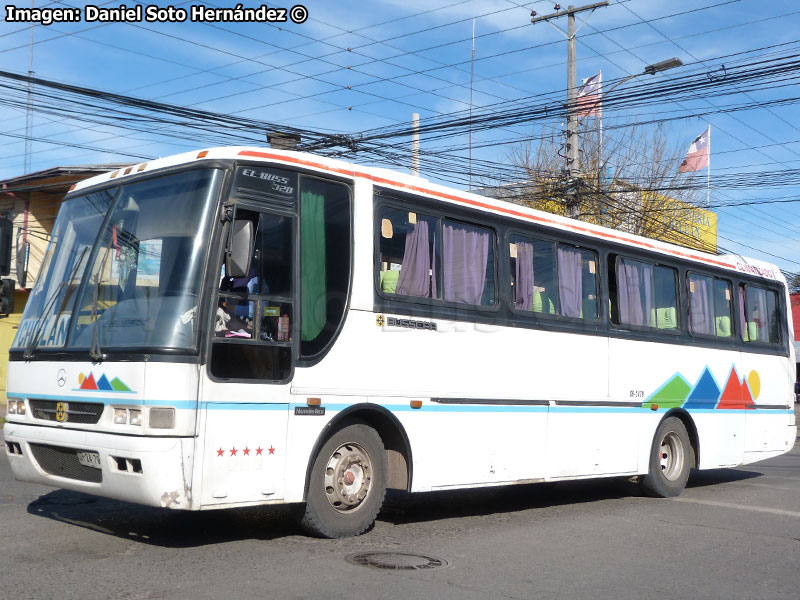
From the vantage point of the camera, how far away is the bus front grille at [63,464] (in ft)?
23.2

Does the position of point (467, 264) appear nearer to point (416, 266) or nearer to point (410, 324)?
point (416, 266)

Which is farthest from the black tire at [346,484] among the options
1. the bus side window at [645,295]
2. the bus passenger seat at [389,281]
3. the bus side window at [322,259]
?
the bus side window at [645,295]

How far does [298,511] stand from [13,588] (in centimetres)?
249

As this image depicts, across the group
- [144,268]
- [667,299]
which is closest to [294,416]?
[144,268]

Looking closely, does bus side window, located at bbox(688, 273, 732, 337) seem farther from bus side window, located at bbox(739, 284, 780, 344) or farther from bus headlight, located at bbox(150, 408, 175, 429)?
bus headlight, located at bbox(150, 408, 175, 429)

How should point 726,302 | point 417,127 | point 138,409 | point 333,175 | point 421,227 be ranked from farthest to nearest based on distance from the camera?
point 417,127, point 726,302, point 421,227, point 333,175, point 138,409

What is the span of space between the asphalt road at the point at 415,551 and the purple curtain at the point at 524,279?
2.31m

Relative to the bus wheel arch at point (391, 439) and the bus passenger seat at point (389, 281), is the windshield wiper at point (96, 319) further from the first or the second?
the bus passenger seat at point (389, 281)

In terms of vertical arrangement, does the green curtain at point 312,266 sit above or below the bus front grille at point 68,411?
above

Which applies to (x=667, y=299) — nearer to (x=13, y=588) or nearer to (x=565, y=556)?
(x=565, y=556)

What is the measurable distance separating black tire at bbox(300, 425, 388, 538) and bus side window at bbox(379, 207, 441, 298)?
140 cm

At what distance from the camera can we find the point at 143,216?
24.5 feet

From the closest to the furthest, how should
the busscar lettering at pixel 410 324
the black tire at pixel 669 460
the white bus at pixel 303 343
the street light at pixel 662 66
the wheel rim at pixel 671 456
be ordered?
the white bus at pixel 303 343, the busscar lettering at pixel 410 324, the black tire at pixel 669 460, the wheel rim at pixel 671 456, the street light at pixel 662 66

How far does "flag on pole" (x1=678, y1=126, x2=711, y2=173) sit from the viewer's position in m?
31.9
